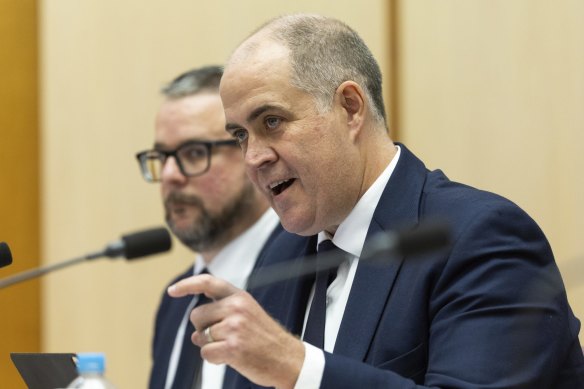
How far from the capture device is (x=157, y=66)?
3.20m

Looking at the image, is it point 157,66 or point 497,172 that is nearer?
point 497,172

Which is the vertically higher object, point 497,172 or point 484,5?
point 484,5

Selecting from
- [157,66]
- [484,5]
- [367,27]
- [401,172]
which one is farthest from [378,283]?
[157,66]

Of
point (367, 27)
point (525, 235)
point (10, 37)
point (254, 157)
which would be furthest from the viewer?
point (10, 37)

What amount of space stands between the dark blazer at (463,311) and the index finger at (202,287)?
18 centimetres

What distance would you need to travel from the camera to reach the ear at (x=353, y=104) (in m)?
1.78

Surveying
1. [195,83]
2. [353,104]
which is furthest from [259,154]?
[195,83]

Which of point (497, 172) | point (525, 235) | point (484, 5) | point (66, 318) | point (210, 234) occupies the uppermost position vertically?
point (484, 5)

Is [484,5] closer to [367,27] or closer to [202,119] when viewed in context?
[367,27]

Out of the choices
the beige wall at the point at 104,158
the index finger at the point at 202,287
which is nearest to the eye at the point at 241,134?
the index finger at the point at 202,287

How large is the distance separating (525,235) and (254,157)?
0.48 m

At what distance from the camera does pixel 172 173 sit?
2582 millimetres

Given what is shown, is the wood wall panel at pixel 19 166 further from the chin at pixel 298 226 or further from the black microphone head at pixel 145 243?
the black microphone head at pixel 145 243

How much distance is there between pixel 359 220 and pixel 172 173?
0.93 m
